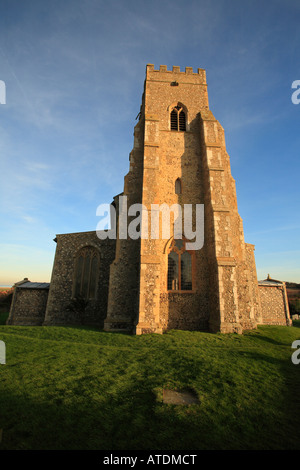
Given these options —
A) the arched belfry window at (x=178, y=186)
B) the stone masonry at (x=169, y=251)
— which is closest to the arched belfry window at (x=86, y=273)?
the stone masonry at (x=169, y=251)

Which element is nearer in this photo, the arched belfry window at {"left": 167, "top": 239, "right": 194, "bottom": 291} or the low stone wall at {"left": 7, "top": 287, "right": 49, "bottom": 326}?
the arched belfry window at {"left": 167, "top": 239, "right": 194, "bottom": 291}

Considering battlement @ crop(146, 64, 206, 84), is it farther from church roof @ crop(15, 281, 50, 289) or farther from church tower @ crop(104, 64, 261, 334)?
church roof @ crop(15, 281, 50, 289)

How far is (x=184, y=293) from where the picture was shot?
12227 mm

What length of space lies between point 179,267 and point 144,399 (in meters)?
8.81

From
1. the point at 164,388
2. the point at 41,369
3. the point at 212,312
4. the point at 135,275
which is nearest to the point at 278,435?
the point at 164,388

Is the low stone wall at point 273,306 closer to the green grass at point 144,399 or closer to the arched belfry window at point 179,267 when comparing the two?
the arched belfry window at point 179,267

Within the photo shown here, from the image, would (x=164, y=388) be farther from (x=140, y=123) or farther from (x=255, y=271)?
(x=140, y=123)

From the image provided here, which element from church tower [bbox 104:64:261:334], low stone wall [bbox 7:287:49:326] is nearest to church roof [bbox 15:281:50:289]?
low stone wall [bbox 7:287:49:326]

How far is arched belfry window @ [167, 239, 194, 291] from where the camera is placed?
40.9 ft

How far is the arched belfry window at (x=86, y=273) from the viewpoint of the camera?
15.7 metres

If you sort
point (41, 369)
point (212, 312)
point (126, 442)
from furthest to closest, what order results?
point (212, 312) < point (41, 369) < point (126, 442)

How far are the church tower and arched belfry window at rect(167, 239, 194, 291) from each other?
0.18ft

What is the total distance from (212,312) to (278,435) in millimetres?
8394

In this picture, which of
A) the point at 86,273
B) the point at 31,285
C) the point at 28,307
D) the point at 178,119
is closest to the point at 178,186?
the point at 178,119
